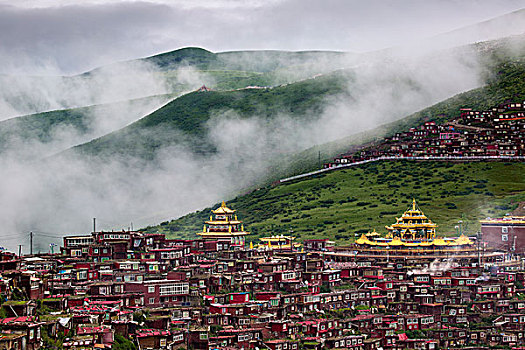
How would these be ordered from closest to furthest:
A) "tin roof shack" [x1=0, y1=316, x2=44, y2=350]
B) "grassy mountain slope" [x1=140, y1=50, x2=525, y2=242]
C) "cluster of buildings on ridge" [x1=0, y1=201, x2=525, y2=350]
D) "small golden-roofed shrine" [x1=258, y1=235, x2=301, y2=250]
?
"tin roof shack" [x1=0, y1=316, x2=44, y2=350] < "cluster of buildings on ridge" [x1=0, y1=201, x2=525, y2=350] < "small golden-roofed shrine" [x1=258, y1=235, x2=301, y2=250] < "grassy mountain slope" [x1=140, y1=50, x2=525, y2=242]

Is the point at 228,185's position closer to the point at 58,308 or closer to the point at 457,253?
the point at 457,253

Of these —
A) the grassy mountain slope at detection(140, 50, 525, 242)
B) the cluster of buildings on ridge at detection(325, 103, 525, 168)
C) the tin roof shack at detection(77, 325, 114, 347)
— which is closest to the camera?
the tin roof shack at detection(77, 325, 114, 347)

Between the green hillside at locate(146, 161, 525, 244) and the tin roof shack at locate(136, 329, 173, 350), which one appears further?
the green hillside at locate(146, 161, 525, 244)

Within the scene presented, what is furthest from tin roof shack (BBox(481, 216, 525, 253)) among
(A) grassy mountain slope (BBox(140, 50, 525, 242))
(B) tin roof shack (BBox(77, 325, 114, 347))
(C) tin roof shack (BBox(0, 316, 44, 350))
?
(C) tin roof shack (BBox(0, 316, 44, 350))

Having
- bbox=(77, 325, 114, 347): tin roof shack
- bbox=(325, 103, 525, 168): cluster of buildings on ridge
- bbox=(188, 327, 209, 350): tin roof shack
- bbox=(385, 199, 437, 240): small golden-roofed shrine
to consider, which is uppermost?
bbox=(325, 103, 525, 168): cluster of buildings on ridge

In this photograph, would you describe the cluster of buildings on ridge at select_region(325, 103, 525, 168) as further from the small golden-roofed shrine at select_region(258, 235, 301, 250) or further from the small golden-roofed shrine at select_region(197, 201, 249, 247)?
the small golden-roofed shrine at select_region(258, 235, 301, 250)

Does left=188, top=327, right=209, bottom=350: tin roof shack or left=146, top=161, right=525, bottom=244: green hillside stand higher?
left=146, top=161, right=525, bottom=244: green hillside

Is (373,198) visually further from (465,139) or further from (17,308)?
(17,308)

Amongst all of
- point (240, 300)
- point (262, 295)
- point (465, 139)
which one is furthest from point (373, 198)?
point (240, 300)
